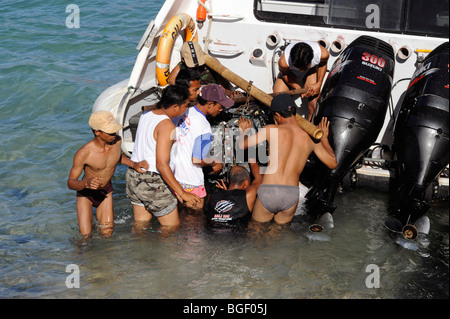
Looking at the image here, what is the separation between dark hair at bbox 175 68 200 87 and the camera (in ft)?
18.2

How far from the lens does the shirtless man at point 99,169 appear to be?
A: 195 inches

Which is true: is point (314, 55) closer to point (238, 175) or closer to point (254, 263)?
point (238, 175)

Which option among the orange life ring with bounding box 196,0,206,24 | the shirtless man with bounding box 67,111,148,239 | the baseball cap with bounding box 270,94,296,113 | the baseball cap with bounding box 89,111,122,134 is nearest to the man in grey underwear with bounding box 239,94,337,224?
the baseball cap with bounding box 270,94,296,113

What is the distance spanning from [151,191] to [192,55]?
173cm

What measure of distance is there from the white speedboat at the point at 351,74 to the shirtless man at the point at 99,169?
42.6 inches

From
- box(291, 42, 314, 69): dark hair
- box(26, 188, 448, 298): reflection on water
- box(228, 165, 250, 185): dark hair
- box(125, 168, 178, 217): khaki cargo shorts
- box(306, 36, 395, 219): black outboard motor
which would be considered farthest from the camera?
box(291, 42, 314, 69): dark hair

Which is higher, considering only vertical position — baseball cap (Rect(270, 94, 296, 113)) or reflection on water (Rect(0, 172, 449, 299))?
baseball cap (Rect(270, 94, 296, 113))

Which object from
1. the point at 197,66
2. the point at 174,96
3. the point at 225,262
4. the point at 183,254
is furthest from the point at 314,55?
the point at 183,254

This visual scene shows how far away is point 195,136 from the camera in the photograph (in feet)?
17.9

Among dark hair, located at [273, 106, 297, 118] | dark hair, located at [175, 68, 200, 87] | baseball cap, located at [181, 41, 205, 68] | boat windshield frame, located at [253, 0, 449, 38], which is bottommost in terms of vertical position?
dark hair, located at [273, 106, 297, 118]

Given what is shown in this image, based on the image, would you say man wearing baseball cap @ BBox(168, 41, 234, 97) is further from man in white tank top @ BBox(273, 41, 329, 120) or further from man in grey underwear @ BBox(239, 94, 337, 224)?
man in grey underwear @ BBox(239, 94, 337, 224)

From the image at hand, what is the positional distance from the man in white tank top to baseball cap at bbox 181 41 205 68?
894 mm
